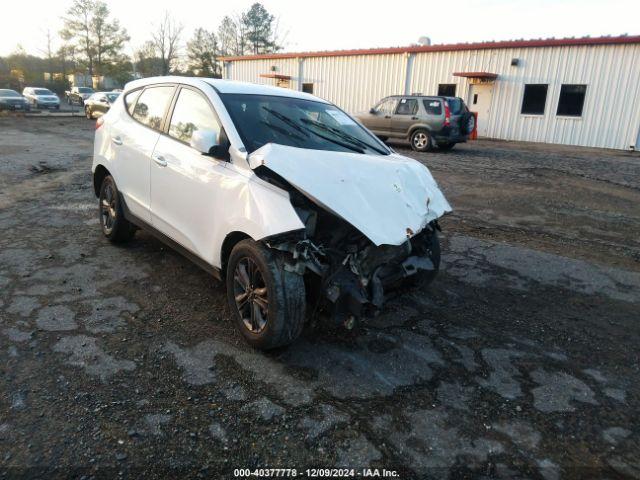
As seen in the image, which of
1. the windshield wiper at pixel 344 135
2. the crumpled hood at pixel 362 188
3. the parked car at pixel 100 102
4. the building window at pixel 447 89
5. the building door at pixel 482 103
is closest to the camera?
the crumpled hood at pixel 362 188

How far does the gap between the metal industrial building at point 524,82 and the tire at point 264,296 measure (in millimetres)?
20162

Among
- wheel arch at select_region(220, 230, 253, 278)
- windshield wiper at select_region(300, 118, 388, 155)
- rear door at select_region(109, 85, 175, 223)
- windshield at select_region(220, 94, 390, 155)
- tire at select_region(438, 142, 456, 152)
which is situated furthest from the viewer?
tire at select_region(438, 142, 456, 152)

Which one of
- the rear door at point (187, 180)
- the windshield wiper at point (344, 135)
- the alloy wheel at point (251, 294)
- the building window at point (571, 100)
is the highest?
the building window at point (571, 100)

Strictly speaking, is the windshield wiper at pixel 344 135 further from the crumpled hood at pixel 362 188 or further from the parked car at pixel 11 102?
the parked car at pixel 11 102

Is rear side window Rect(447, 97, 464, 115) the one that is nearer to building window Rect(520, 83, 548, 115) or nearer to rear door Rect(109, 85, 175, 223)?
building window Rect(520, 83, 548, 115)

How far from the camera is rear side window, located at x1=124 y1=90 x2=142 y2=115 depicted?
494 centimetres

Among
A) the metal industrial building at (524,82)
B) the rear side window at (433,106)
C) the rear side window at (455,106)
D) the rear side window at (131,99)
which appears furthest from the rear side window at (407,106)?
the rear side window at (131,99)

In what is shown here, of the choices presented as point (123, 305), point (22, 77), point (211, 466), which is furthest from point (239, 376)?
point (22, 77)

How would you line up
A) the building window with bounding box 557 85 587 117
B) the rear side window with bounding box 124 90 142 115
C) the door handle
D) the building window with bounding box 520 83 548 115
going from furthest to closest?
the building window with bounding box 520 83 548 115 < the building window with bounding box 557 85 587 117 < the rear side window with bounding box 124 90 142 115 < the door handle

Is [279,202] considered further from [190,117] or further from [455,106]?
[455,106]

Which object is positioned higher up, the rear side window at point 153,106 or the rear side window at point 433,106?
the rear side window at point 433,106

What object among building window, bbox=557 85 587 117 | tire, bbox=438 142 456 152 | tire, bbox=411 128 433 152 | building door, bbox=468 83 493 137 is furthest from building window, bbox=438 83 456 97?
tire, bbox=411 128 433 152

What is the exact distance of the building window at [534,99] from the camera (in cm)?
2022

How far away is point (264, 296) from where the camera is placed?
125 inches
